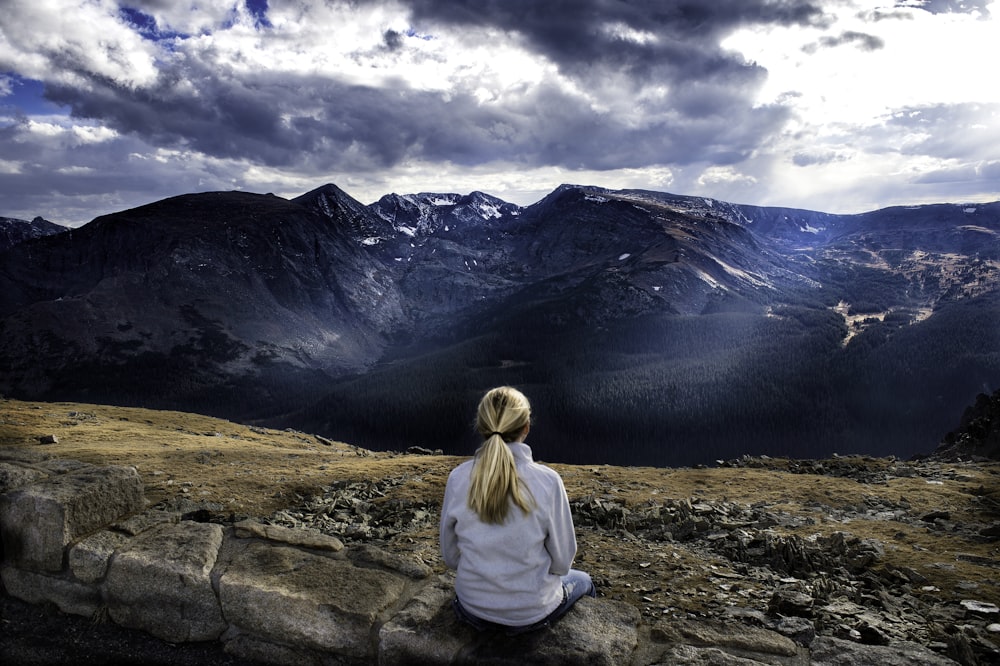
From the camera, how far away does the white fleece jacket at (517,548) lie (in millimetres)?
6473

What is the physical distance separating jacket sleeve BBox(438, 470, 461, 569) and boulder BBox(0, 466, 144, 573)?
23.0ft

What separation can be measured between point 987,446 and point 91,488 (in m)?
68.7

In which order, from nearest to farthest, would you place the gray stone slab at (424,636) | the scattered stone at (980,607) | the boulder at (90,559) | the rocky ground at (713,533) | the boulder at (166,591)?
the gray stone slab at (424,636), the boulder at (166,591), the rocky ground at (713,533), the boulder at (90,559), the scattered stone at (980,607)

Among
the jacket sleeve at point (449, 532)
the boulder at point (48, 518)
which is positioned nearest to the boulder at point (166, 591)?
the boulder at point (48, 518)

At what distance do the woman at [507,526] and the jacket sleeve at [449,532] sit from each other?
0.05 ft

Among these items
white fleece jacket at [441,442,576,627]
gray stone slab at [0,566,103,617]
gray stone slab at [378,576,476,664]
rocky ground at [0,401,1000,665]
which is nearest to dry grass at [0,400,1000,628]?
rocky ground at [0,401,1000,665]

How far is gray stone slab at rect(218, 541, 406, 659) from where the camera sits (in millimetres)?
7547

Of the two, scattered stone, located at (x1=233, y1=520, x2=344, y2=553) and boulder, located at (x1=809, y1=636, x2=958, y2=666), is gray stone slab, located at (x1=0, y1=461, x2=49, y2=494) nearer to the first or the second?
scattered stone, located at (x1=233, y1=520, x2=344, y2=553)

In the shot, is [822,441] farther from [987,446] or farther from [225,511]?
[225,511]

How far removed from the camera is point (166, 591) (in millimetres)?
8438

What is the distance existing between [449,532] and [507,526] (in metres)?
0.96

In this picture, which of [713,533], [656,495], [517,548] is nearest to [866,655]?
[517,548]

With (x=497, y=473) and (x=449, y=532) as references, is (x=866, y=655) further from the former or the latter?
(x=449, y=532)

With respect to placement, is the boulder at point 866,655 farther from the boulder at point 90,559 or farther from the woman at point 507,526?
the boulder at point 90,559
